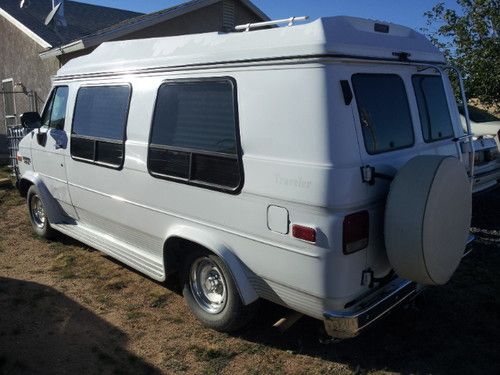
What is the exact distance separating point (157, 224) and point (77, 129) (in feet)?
5.48

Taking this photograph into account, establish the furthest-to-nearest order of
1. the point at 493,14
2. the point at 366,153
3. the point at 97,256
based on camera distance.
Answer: the point at 493,14 < the point at 97,256 < the point at 366,153

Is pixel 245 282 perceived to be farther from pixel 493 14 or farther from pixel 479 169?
pixel 493 14

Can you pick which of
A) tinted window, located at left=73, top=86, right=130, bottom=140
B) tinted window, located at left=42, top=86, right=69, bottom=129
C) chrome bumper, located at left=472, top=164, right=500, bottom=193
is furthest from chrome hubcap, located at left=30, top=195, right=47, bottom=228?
chrome bumper, located at left=472, top=164, right=500, bottom=193

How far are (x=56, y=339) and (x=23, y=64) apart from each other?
10829 millimetres

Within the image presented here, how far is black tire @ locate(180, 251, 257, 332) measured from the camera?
3.57 metres

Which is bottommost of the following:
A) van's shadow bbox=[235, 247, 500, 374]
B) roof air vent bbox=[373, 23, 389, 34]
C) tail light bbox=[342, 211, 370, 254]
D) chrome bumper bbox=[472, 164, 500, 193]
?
van's shadow bbox=[235, 247, 500, 374]

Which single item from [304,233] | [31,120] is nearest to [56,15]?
[31,120]

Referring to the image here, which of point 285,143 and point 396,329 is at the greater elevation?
point 285,143

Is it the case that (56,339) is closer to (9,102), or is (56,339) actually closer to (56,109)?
(56,109)

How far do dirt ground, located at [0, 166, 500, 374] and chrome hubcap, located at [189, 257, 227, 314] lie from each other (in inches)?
8.9

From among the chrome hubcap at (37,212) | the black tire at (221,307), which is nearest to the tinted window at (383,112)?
the black tire at (221,307)

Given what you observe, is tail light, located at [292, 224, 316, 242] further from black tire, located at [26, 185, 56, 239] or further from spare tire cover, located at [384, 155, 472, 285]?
black tire, located at [26, 185, 56, 239]

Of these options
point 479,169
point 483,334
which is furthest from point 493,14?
point 483,334

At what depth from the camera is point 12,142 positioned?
33.0ft
